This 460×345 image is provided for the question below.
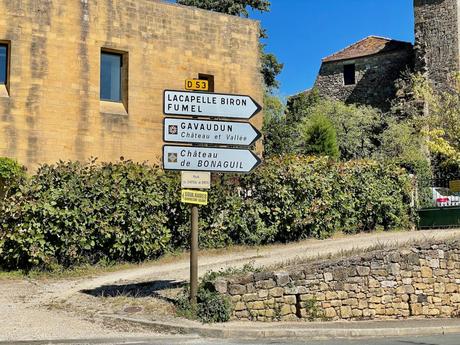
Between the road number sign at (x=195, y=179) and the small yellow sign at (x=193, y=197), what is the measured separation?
0.35 ft

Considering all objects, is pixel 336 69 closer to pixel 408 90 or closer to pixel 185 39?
pixel 408 90

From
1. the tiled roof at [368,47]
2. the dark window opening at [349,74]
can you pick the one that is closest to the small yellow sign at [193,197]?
the tiled roof at [368,47]

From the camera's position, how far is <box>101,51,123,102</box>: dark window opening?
1948 cm

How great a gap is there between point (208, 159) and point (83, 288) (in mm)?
3816

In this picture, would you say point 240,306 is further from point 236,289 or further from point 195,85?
point 195,85

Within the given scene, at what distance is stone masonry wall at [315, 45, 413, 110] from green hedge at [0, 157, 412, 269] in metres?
20.8

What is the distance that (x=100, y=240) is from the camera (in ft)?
45.9

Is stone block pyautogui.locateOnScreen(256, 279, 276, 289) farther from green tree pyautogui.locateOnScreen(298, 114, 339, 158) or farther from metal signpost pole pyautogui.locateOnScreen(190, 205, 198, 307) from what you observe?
→ green tree pyautogui.locateOnScreen(298, 114, 339, 158)

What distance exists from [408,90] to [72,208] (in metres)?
27.5

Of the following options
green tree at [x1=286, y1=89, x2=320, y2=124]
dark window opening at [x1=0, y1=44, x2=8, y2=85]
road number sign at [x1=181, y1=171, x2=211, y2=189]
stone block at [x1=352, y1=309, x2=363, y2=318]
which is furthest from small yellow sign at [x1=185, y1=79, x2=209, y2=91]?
green tree at [x1=286, y1=89, x2=320, y2=124]

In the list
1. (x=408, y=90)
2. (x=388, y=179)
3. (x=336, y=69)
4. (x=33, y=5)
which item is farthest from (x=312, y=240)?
(x=336, y=69)

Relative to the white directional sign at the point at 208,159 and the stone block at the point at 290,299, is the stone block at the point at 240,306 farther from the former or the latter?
the white directional sign at the point at 208,159

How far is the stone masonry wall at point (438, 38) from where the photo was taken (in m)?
34.9

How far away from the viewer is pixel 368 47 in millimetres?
40875
